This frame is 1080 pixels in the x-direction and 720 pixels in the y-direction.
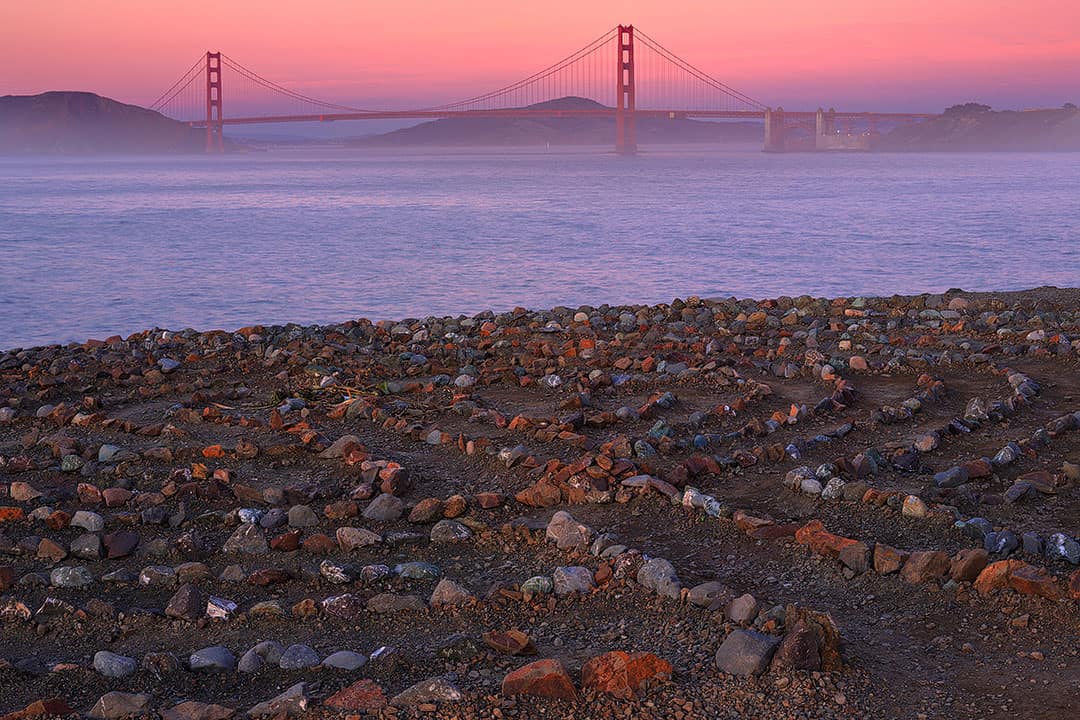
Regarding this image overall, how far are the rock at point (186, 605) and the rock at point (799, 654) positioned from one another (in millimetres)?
1924

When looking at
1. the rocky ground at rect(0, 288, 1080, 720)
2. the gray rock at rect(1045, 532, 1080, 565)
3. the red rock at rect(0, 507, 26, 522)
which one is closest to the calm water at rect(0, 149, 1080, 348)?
the rocky ground at rect(0, 288, 1080, 720)

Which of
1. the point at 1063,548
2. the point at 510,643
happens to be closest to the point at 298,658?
the point at 510,643

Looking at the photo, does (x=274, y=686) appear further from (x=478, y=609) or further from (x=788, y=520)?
(x=788, y=520)

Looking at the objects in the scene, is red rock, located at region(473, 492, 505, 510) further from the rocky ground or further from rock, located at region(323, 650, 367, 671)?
rock, located at region(323, 650, 367, 671)

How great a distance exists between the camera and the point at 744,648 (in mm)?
3125

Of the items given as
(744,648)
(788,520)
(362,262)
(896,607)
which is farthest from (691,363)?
(362,262)

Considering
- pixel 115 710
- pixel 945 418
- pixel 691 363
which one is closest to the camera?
pixel 115 710

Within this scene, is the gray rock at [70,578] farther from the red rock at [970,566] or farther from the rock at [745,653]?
the red rock at [970,566]

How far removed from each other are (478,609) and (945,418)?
137 inches

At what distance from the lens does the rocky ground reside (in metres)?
3.08

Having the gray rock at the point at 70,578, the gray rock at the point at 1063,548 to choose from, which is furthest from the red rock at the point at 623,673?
the gray rock at the point at 70,578

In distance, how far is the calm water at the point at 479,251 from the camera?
17906mm

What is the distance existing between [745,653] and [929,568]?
1.02 metres

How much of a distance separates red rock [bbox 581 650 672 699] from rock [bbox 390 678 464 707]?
37cm
